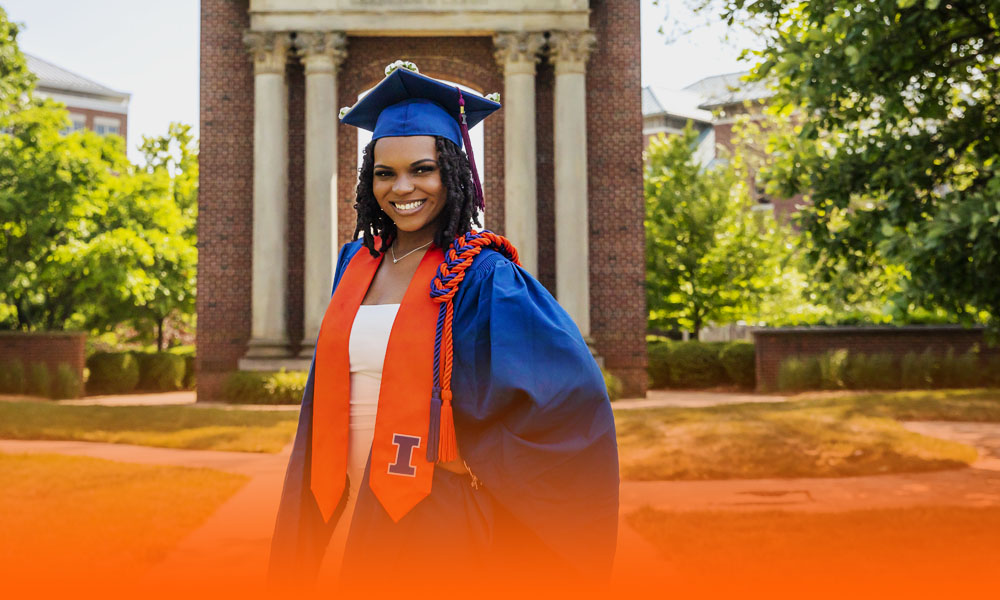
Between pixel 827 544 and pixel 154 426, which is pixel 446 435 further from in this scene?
pixel 154 426

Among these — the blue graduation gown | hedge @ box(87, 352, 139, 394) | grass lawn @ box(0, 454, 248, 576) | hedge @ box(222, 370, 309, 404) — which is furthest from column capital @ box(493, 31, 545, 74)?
the blue graduation gown

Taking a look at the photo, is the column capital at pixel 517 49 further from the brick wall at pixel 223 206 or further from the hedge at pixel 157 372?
the hedge at pixel 157 372

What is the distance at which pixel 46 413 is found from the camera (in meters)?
13.9

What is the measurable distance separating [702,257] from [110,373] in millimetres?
19780

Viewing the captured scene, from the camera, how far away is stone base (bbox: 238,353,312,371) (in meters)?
18.7

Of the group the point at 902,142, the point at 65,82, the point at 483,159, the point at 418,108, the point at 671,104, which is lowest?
the point at 418,108

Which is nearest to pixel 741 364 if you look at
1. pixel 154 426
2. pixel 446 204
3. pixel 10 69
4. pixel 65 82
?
pixel 154 426

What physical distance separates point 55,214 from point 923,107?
74.6 ft

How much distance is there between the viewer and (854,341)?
2259cm

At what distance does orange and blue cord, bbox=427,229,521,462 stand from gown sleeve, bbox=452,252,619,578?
0.13 feet

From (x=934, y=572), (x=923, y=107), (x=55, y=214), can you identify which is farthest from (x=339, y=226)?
(x=934, y=572)

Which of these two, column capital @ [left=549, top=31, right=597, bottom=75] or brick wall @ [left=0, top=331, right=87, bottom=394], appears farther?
brick wall @ [left=0, top=331, right=87, bottom=394]

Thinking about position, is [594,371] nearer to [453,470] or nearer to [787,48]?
[453,470]

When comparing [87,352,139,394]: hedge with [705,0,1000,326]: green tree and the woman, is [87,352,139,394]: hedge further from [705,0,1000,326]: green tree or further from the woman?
the woman
